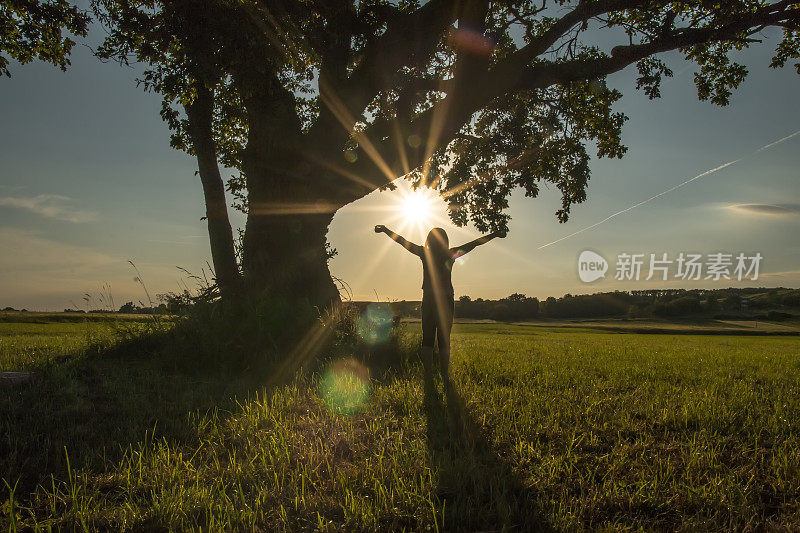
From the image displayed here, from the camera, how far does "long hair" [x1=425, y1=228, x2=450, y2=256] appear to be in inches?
270

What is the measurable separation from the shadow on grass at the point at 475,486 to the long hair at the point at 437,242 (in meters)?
3.44

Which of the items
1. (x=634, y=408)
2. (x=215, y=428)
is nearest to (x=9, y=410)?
(x=215, y=428)

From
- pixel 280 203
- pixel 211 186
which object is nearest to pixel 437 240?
pixel 280 203

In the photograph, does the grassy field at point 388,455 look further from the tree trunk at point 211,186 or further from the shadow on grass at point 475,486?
the tree trunk at point 211,186

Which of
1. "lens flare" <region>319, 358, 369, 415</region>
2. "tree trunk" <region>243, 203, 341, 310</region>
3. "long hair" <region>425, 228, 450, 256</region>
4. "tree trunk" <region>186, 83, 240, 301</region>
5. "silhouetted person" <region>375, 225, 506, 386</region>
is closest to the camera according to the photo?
"lens flare" <region>319, 358, 369, 415</region>

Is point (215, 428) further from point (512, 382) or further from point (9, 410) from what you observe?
point (512, 382)

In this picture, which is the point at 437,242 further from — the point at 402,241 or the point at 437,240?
the point at 402,241

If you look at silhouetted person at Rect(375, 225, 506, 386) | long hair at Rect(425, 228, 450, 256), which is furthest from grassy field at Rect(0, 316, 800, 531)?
long hair at Rect(425, 228, 450, 256)

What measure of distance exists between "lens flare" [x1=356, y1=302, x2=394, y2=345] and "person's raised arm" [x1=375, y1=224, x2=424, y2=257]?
68.1 inches

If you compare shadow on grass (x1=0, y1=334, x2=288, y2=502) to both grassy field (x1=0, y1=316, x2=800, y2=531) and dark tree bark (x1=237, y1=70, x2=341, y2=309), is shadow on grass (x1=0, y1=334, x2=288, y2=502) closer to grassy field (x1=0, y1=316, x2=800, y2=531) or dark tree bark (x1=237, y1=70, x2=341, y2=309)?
grassy field (x1=0, y1=316, x2=800, y2=531)

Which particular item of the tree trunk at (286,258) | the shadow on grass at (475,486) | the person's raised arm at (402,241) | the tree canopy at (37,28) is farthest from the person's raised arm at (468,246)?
the tree canopy at (37,28)

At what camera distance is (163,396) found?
15.8 feet

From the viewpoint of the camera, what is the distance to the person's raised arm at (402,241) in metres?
7.07

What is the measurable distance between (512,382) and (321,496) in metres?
3.99
